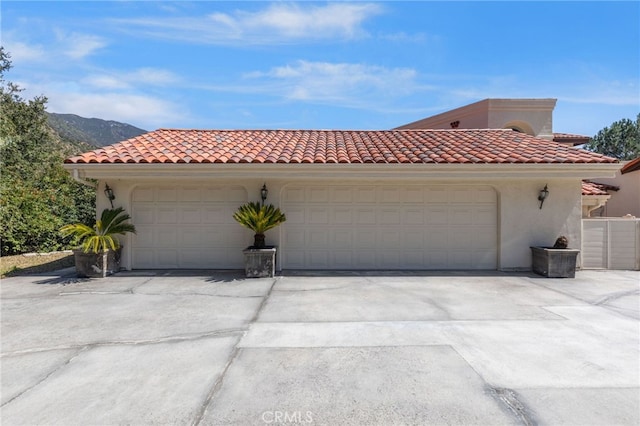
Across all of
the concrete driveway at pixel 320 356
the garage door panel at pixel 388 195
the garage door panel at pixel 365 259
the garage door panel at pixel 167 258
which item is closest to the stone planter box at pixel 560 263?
the concrete driveway at pixel 320 356

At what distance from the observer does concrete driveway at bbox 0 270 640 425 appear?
9.02 ft

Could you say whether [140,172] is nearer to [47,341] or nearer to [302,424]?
[47,341]

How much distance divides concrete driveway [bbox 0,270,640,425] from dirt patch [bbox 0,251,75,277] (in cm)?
264

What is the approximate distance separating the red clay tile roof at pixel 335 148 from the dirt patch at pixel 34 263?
3.56 metres

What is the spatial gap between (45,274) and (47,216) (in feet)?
15.0

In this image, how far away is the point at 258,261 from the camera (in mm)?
7844

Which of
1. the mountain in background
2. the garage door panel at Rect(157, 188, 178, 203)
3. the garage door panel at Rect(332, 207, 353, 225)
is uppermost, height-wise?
the mountain in background

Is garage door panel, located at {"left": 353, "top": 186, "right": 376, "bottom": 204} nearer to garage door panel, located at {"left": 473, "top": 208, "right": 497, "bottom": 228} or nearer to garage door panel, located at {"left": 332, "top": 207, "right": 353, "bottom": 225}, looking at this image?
garage door panel, located at {"left": 332, "top": 207, "right": 353, "bottom": 225}

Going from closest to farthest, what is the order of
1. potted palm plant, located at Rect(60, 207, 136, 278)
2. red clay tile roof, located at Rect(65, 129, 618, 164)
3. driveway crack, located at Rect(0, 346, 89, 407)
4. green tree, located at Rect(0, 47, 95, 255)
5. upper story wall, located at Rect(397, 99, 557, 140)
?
driveway crack, located at Rect(0, 346, 89, 407) < potted palm plant, located at Rect(60, 207, 136, 278) < red clay tile roof, located at Rect(65, 129, 618, 164) < green tree, located at Rect(0, 47, 95, 255) < upper story wall, located at Rect(397, 99, 557, 140)

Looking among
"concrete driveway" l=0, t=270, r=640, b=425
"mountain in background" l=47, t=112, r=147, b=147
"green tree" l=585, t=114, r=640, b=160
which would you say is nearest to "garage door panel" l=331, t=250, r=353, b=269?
"concrete driveway" l=0, t=270, r=640, b=425

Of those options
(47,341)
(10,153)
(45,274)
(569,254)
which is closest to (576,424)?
(47,341)

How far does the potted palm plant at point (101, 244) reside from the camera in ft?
25.1

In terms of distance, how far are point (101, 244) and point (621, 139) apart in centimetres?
5545

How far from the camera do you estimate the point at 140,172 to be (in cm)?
803
